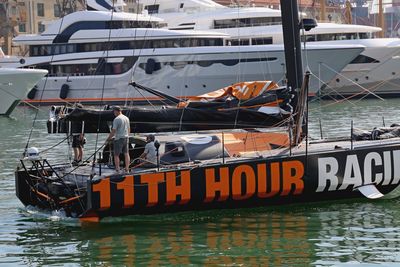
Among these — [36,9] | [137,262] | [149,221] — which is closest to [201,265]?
[137,262]

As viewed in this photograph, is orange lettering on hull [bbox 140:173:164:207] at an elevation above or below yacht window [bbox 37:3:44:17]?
below

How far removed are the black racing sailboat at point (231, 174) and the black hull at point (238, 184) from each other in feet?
0.05

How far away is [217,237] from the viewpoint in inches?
555

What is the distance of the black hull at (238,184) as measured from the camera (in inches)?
582

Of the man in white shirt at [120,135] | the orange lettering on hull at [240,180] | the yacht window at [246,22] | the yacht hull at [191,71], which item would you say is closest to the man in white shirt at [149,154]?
the man in white shirt at [120,135]

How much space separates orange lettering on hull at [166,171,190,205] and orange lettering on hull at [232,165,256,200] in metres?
0.81

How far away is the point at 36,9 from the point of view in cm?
8756

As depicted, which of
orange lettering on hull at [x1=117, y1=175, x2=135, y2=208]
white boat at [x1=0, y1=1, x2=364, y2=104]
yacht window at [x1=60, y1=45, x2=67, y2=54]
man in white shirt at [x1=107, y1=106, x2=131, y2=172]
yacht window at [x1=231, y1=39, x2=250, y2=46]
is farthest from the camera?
yacht window at [x1=231, y1=39, x2=250, y2=46]

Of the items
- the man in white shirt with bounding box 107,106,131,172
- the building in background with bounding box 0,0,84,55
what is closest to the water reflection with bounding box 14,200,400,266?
the man in white shirt with bounding box 107,106,131,172

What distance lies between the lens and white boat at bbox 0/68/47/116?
4344cm

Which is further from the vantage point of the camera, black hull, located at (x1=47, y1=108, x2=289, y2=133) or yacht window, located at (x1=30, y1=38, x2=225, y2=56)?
yacht window, located at (x1=30, y1=38, x2=225, y2=56)

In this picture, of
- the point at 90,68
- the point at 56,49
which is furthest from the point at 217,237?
the point at 56,49

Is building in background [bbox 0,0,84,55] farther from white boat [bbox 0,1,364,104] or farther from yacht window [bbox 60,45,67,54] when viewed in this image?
yacht window [bbox 60,45,67,54]

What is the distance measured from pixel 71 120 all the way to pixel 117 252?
12.7ft
